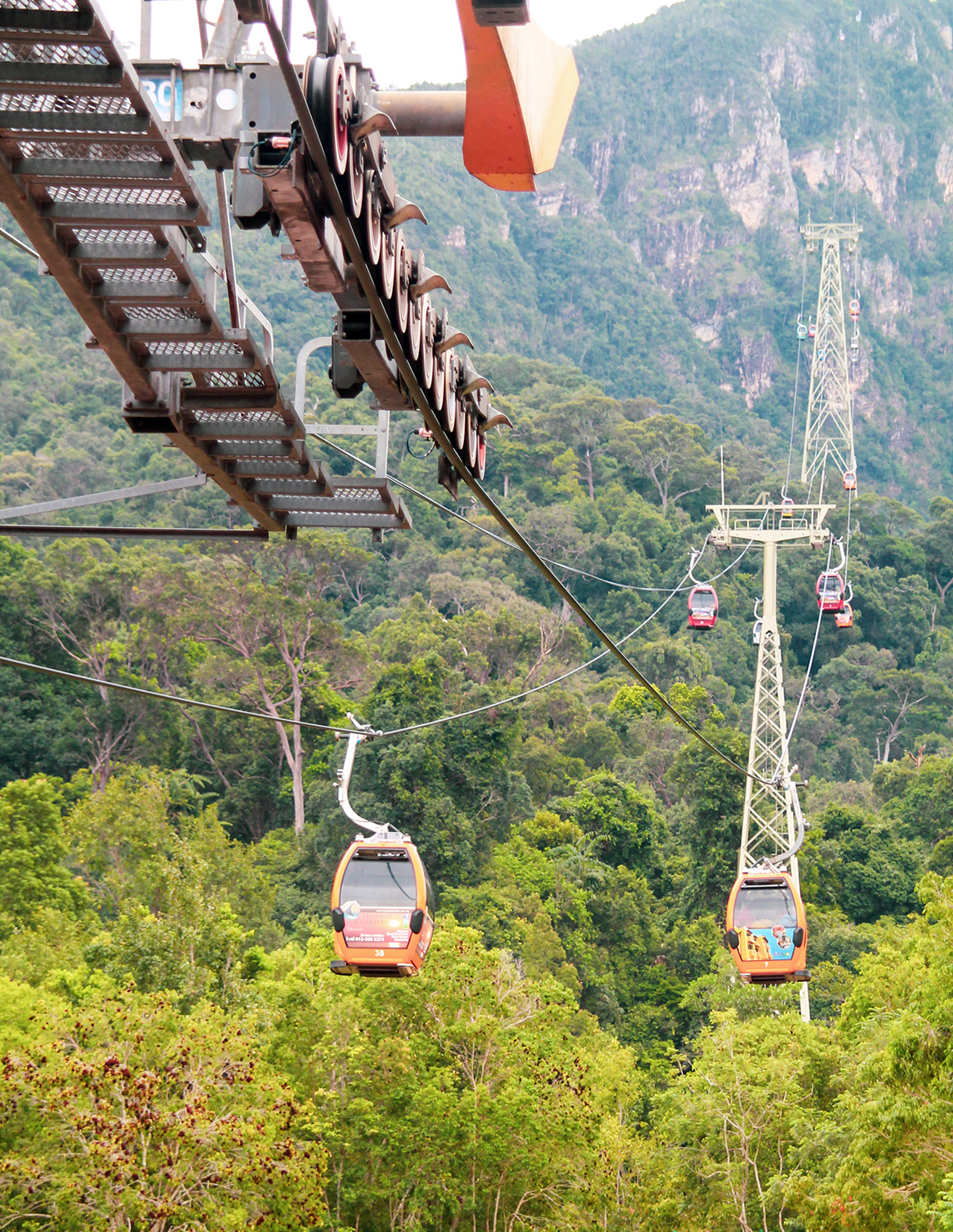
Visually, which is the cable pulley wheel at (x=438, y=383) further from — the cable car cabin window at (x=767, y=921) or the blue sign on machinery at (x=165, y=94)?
the cable car cabin window at (x=767, y=921)

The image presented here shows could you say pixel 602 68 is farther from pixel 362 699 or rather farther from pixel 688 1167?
pixel 688 1167

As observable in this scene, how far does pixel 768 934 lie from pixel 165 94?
15718mm

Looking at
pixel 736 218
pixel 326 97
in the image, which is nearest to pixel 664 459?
pixel 326 97

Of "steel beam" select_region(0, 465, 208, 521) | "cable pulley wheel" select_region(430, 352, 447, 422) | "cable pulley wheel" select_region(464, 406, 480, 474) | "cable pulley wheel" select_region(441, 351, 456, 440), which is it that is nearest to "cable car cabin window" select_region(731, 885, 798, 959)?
"steel beam" select_region(0, 465, 208, 521)

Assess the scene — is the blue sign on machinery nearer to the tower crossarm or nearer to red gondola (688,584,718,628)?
the tower crossarm

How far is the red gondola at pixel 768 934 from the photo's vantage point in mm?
19688

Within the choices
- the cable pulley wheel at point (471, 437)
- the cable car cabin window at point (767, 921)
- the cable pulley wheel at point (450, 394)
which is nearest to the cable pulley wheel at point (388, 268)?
the cable pulley wheel at point (450, 394)

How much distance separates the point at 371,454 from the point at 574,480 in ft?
46.8

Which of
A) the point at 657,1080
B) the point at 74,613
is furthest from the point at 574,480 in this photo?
the point at 657,1080

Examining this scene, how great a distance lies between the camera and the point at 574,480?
248 ft

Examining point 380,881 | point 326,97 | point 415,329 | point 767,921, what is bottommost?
point 767,921

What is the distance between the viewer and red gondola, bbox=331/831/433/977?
16531 millimetres

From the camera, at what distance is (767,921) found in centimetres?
1984

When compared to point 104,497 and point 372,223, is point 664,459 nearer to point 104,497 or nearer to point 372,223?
point 104,497
